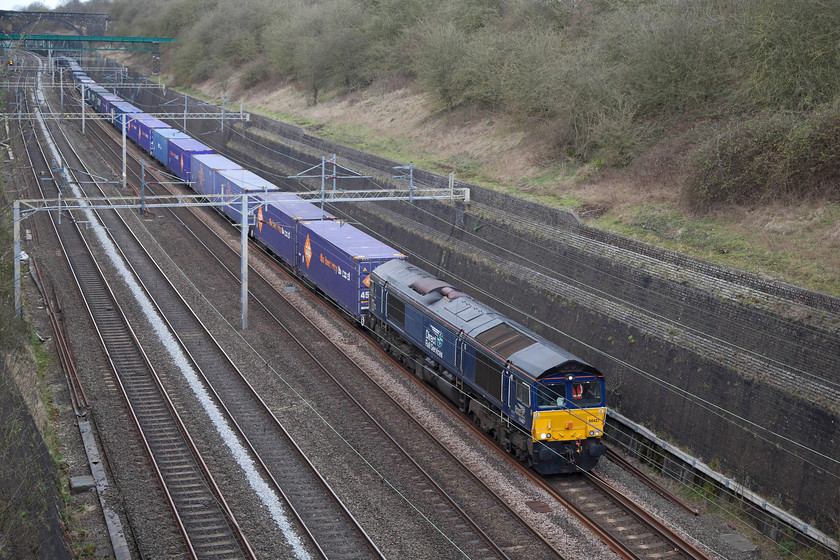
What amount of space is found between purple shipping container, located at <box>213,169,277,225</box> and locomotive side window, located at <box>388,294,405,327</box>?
39.7 ft

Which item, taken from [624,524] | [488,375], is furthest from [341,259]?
[624,524]

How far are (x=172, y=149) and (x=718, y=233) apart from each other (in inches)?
1435

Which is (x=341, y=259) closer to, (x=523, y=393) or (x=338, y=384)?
(x=338, y=384)

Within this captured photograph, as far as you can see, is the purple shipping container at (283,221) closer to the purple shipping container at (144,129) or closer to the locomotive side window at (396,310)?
the locomotive side window at (396,310)

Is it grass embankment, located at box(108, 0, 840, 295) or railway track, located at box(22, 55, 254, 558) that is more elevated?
grass embankment, located at box(108, 0, 840, 295)

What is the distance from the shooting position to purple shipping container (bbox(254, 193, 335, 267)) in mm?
32031

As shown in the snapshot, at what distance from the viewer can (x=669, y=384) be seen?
66.2 feet

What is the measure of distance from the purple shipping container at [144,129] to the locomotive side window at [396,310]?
38.0m

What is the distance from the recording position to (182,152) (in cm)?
4694

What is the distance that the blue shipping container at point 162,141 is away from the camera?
51.8 metres

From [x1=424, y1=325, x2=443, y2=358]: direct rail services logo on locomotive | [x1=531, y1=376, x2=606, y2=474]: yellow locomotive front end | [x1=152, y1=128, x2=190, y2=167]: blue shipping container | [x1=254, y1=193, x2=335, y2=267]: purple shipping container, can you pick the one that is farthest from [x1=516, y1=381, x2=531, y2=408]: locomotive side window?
[x1=152, y1=128, x2=190, y2=167]: blue shipping container

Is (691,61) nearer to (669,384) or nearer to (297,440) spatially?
(669,384)

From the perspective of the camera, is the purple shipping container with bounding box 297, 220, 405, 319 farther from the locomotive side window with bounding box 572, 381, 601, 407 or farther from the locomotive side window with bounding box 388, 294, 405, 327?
the locomotive side window with bounding box 572, 381, 601, 407

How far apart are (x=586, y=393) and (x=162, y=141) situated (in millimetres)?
41849
